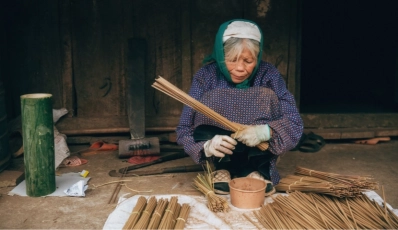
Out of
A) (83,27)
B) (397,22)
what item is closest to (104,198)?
(83,27)

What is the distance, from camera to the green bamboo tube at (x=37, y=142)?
310cm

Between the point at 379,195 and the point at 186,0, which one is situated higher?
the point at 186,0

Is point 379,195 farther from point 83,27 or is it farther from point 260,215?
point 83,27

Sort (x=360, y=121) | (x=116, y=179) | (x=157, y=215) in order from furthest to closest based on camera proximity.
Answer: (x=360, y=121) → (x=116, y=179) → (x=157, y=215)

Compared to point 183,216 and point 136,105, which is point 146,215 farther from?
point 136,105

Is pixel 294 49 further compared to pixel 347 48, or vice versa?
pixel 347 48

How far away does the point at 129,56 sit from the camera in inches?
176

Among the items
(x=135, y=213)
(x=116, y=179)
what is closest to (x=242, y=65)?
(x=135, y=213)

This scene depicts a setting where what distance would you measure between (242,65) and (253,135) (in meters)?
0.50

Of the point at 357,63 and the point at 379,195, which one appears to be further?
the point at 357,63

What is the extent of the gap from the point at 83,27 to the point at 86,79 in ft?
1.70

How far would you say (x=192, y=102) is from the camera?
9.23 ft

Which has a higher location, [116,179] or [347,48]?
[347,48]

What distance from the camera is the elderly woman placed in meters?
3.01
